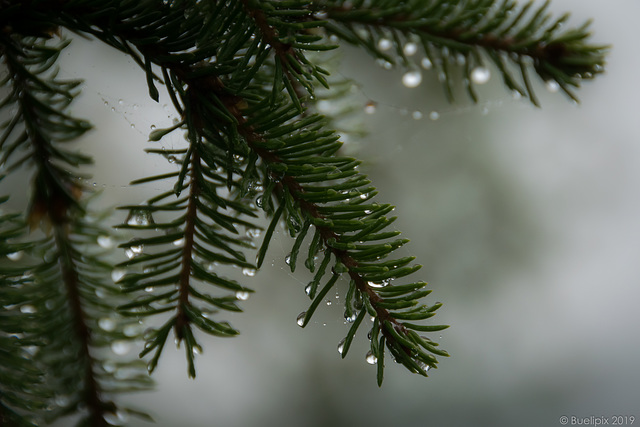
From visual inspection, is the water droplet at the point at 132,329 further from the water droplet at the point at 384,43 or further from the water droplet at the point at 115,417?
the water droplet at the point at 384,43

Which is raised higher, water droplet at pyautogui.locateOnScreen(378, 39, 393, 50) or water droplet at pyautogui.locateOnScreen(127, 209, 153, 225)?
water droplet at pyautogui.locateOnScreen(378, 39, 393, 50)

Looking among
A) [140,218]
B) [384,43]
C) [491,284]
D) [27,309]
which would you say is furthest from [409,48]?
[491,284]

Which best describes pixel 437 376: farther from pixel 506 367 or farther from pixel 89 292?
pixel 89 292

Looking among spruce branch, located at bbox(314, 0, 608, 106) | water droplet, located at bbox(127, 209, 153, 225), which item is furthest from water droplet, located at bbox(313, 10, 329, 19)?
water droplet, located at bbox(127, 209, 153, 225)

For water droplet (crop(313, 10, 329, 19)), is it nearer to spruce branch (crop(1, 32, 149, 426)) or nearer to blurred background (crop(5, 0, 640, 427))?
spruce branch (crop(1, 32, 149, 426))

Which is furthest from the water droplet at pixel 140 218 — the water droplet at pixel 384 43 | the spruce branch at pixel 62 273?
the water droplet at pixel 384 43

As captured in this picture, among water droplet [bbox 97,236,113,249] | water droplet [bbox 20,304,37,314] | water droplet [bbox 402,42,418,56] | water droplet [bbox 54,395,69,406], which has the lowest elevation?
water droplet [bbox 54,395,69,406]

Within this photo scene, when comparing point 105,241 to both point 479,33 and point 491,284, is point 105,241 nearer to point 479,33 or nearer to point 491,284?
point 479,33
